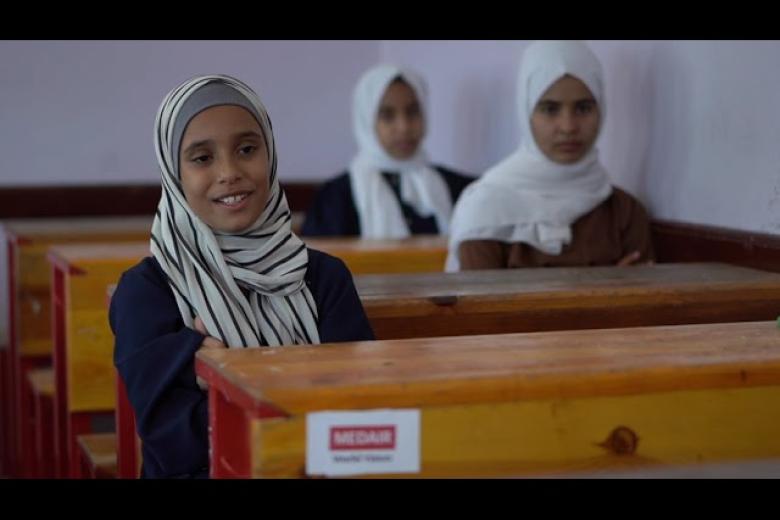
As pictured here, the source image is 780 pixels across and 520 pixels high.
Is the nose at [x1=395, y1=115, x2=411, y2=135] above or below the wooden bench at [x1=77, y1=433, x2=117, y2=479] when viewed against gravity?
above

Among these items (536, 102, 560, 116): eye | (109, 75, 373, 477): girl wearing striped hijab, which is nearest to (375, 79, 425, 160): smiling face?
(536, 102, 560, 116): eye

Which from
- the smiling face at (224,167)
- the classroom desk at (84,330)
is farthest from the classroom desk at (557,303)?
the classroom desk at (84,330)

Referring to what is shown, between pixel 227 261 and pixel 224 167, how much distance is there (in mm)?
154

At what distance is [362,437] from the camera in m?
1.50

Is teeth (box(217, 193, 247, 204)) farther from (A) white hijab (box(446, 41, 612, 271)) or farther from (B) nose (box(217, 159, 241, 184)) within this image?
(A) white hijab (box(446, 41, 612, 271))

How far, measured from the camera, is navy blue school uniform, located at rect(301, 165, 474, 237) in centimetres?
449

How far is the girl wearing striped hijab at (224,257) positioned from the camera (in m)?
2.04

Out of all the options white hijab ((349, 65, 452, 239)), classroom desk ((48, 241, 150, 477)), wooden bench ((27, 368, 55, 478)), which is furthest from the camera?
white hijab ((349, 65, 452, 239))

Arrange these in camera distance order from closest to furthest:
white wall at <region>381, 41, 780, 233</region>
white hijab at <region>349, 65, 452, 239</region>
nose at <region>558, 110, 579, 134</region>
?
white wall at <region>381, 41, 780, 233</region> < nose at <region>558, 110, 579, 134</region> < white hijab at <region>349, 65, 452, 239</region>

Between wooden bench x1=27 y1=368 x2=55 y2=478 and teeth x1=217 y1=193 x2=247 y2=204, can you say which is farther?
wooden bench x1=27 y1=368 x2=55 y2=478

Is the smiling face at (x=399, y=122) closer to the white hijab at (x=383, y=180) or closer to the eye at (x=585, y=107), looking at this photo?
the white hijab at (x=383, y=180)

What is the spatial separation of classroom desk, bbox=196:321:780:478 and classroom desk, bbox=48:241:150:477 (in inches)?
Result: 52.0

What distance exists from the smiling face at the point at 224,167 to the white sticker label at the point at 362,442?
0.68 m

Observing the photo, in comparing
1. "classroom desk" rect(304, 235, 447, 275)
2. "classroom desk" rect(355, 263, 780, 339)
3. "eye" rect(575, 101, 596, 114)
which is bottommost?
"classroom desk" rect(355, 263, 780, 339)
